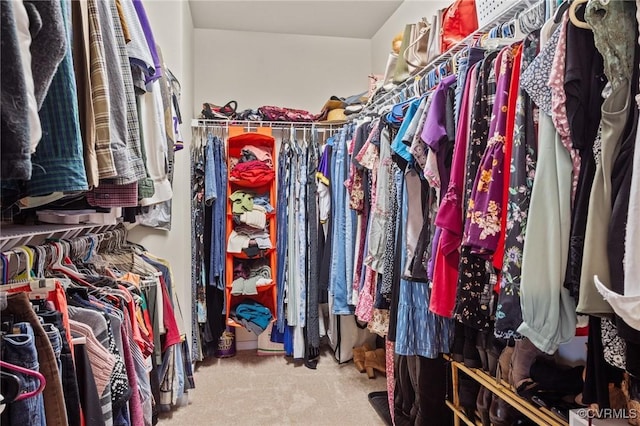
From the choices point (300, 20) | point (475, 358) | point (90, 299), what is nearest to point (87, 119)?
point (90, 299)

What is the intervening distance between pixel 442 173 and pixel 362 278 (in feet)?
2.82

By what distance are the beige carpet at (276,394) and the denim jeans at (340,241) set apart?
0.52 meters

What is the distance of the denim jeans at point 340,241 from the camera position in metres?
2.41

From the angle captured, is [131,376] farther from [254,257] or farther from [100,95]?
[254,257]

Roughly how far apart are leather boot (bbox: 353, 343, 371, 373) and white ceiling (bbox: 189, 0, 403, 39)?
2428mm

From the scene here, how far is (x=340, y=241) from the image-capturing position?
8.07 ft

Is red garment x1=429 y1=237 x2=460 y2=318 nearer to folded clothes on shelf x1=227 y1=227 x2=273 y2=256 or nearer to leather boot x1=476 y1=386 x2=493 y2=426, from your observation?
leather boot x1=476 y1=386 x2=493 y2=426

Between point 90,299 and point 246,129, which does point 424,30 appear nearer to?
point 246,129

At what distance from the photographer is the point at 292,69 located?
354 centimetres

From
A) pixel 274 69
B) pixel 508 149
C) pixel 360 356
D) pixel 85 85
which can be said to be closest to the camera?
pixel 85 85

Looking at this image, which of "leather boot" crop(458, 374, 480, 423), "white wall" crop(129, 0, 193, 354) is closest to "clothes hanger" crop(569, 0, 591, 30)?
"leather boot" crop(458, 374, 480, 423)

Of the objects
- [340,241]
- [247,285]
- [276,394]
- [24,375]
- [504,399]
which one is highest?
[340,241]

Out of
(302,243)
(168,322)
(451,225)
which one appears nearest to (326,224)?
(302,243)

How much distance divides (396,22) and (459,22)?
59.0 inches
